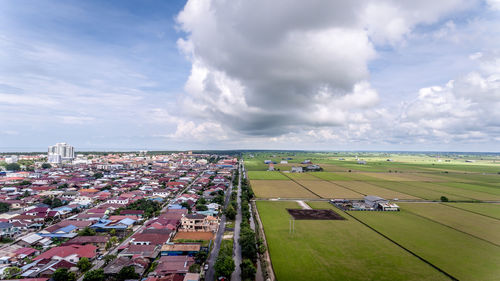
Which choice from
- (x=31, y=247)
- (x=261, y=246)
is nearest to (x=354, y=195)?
(x=261, y=246)

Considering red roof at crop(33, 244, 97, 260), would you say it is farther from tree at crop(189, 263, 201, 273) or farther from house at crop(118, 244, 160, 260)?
tree at crop(189, 263, 201, 273)

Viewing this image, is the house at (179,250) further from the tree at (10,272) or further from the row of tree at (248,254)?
the tree at (10,272)

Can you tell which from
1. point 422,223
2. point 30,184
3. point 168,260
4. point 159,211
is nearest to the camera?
point 168,260

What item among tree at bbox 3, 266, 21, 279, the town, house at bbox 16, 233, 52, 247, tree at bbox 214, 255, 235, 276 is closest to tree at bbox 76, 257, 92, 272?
the town

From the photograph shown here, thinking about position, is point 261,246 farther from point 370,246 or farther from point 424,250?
point 424,250

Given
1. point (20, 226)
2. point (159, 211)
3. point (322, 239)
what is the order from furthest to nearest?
point (159, 211) < point (20, 226) < point (322, 239)

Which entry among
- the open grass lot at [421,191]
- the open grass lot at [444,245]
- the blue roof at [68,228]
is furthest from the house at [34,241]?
the open grass lot at [421,191]

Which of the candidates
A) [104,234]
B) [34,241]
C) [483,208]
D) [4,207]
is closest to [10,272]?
[34,241]
